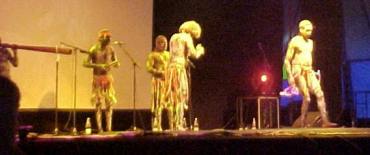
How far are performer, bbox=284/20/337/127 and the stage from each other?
10.7ft

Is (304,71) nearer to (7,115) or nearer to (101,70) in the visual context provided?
(101,70)

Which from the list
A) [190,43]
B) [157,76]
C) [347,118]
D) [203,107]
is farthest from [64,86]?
[347,118]

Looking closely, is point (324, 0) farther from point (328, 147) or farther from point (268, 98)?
point (328, 147)

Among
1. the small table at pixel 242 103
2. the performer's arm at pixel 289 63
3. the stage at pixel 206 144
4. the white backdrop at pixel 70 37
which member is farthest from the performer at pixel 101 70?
the small table at pixel 242 103

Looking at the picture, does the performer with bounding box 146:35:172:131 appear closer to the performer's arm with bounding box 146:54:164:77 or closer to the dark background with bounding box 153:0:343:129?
the performer's arm with bounding box 146:54:164:77

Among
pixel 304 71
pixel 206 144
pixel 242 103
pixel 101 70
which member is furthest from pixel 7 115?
pixel 242 103

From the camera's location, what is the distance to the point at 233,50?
11.5m

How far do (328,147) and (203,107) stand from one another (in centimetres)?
612

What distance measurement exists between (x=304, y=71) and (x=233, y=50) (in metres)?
3.09

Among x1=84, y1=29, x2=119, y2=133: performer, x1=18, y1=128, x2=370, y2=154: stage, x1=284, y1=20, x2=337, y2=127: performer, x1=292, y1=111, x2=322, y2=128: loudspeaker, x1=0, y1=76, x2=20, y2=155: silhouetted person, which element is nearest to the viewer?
x1=0, y1=76, x2=20, y2=155: silhouetted person

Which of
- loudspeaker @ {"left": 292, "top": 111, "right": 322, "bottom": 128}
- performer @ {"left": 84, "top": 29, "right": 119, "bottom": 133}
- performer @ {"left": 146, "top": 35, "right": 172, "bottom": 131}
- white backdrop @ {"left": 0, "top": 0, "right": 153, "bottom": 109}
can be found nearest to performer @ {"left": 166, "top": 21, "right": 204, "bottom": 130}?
performer @ {"left": 146, "top": 35, "right": 172, "bottom": 131}

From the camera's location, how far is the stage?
5.11 m

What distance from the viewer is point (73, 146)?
5.11m

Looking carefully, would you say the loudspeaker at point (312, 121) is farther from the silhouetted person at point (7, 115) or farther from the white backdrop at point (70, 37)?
the silhouetted person at point (7, 115)
